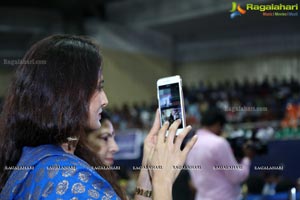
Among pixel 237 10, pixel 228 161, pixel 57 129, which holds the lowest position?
pixel 228 161

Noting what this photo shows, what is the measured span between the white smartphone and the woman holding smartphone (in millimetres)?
64

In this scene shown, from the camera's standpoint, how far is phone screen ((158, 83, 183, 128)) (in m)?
0.82

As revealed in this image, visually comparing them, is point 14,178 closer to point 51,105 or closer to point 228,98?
point 51,105

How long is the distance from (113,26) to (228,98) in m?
2.39

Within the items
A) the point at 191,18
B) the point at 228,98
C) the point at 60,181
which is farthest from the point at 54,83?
the point at 191,18

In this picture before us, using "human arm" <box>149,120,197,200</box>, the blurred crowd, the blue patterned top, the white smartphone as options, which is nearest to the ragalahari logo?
the white smartphone

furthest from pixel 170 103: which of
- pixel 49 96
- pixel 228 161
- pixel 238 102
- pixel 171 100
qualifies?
pixel 238 102

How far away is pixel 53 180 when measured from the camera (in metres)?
0.63

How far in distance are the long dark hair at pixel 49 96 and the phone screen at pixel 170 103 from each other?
0.17 metres

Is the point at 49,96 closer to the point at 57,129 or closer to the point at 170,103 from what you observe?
the point at 57,129

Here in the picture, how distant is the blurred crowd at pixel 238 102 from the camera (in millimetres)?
4438

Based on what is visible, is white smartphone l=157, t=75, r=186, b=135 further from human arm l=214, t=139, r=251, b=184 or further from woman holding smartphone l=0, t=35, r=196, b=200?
human arm l=214, t=139, r=251, b=184

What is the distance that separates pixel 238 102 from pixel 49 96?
4.49 metres

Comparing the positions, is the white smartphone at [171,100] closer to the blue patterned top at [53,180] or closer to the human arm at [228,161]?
the blue patterned top at [53,180]
